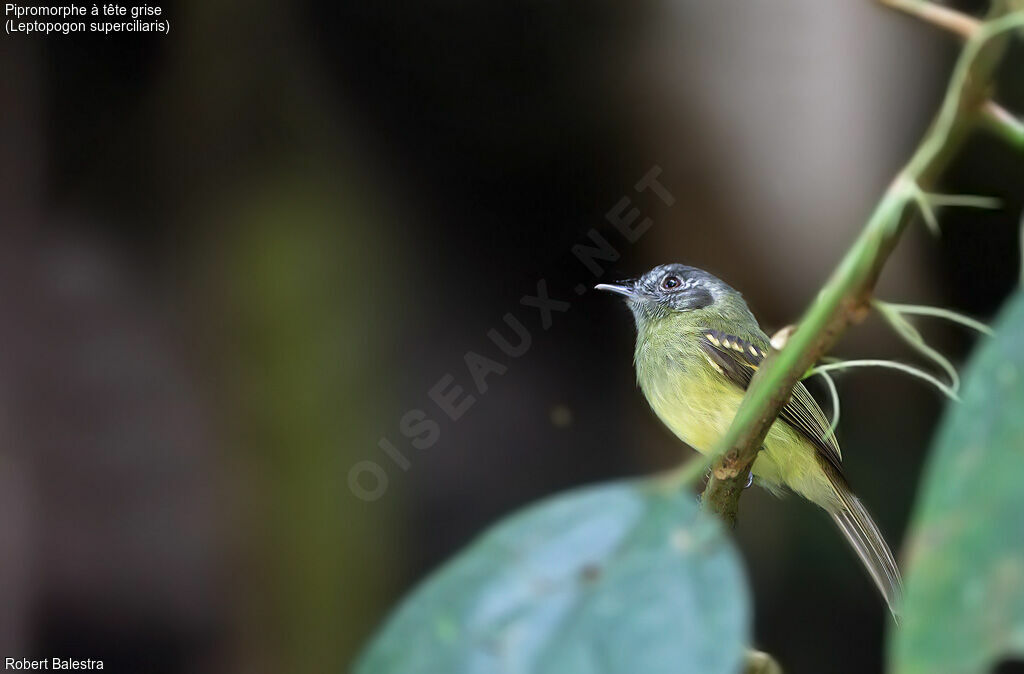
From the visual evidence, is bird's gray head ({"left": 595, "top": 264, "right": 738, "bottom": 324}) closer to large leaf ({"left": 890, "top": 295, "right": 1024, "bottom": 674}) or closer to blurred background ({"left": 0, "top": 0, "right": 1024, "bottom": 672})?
blurred background ({"left": 0, "top": 0, "right": 1024, "bottom": 672})

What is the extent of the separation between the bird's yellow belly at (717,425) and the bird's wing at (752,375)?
0.10 ft

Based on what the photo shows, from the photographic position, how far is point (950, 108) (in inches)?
16.9

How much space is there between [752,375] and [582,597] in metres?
1.34

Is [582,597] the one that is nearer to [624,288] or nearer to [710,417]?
[710,417]

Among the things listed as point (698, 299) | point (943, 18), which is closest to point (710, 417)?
point (698, 299)

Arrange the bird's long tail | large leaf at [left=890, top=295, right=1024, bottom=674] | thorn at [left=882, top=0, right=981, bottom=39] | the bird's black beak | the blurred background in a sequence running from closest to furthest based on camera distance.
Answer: large leaf at [left=890, top=295, right=1024, bottom=674] < thorn at [left=882, top=0, right=981, bottom=39] < the bird's long tail < the bird's black beak < the blurred background

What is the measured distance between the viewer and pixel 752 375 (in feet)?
5.61

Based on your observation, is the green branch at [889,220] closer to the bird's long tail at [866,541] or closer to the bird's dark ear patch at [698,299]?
the bird's long tail at [866,541]

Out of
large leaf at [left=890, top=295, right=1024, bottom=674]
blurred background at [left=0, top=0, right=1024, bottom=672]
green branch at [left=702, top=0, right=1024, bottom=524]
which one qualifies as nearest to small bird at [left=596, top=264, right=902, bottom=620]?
blurred background at [left=0, top=0, right=1024, bottom=672]

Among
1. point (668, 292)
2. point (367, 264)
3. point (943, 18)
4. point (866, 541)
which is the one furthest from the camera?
point (367, 264)

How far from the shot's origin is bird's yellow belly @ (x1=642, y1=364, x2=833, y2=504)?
170 cm

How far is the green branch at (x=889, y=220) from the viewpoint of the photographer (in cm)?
43

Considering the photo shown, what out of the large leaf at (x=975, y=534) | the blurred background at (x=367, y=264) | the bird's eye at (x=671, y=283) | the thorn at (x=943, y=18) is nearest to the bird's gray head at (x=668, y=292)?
the bird's eye at (x=671, y=283)

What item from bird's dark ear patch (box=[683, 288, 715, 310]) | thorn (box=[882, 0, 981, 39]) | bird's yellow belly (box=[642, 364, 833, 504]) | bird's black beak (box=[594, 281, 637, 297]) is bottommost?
bird's yellow belly (box=[642, 364, 833, 504])
